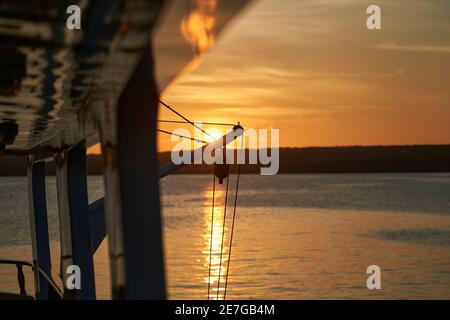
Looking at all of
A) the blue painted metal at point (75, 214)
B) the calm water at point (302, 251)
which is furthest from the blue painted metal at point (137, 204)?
the calm water at point (302, 251)

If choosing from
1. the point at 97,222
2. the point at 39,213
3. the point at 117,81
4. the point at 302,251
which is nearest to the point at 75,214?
the point at 97,222

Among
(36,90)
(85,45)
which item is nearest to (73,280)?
(36,90)

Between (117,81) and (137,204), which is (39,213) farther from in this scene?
(117,81)

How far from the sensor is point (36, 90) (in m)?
6.21

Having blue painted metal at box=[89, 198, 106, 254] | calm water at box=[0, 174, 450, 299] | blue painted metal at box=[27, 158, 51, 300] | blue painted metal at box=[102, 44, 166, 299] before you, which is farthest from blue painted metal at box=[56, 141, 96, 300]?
calm water at box=[0, 174, 450, 299]

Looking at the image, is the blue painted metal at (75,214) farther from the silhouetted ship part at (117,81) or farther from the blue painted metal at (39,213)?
the silhouetted ship part at (117,81)

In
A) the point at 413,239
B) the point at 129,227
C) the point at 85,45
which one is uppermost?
the point at 85,45

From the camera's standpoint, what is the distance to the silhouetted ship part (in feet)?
12.3

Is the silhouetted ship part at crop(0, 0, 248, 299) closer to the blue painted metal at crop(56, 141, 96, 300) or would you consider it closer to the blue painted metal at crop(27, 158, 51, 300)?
the blue painted metal at crop(56, 141, 96, 300)

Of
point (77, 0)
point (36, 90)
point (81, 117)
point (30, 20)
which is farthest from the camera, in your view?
point (81, 117)

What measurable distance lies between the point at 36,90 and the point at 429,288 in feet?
161

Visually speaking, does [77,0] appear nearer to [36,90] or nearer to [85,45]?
[85,45]

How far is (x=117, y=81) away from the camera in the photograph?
5.20 meters

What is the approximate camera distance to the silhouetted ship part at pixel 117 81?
3.74 m
